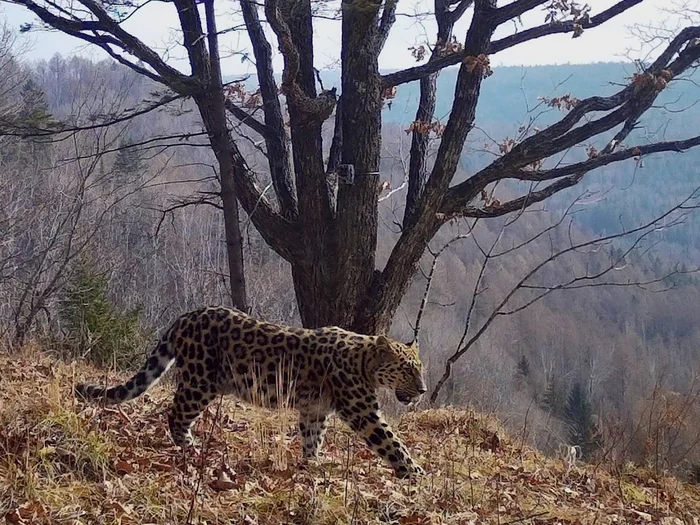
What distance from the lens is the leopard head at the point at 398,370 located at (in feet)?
22.2

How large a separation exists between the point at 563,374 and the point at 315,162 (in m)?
55.7

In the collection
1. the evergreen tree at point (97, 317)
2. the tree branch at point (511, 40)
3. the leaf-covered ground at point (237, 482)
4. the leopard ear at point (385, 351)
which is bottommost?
the evergreen tree at point (97, 317)

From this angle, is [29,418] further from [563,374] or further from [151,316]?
[563,374]

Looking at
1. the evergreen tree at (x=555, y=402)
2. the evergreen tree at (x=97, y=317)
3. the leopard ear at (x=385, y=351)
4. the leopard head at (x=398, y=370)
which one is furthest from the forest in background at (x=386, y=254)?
the leopard ear at (x=385, y=351)

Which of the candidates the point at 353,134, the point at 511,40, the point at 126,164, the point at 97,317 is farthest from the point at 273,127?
the point at 126,164

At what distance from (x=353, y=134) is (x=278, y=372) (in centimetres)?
454

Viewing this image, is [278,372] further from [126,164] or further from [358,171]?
[126,164]

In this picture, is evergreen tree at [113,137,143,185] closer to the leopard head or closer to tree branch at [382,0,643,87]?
tree branch at [382,0,643,87]

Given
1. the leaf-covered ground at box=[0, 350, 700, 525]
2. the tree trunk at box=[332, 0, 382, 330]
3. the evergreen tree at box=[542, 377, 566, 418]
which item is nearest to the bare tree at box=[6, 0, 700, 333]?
the tree trunk at box=[332, 0, 382, 330]

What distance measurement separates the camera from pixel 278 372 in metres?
6.65

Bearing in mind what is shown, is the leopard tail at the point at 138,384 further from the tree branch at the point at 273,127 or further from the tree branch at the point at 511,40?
the tree branch at the point at 511,40

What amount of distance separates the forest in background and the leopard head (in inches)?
81.0

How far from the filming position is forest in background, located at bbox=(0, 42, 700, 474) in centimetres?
1956

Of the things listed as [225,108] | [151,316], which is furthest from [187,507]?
[151,316]
